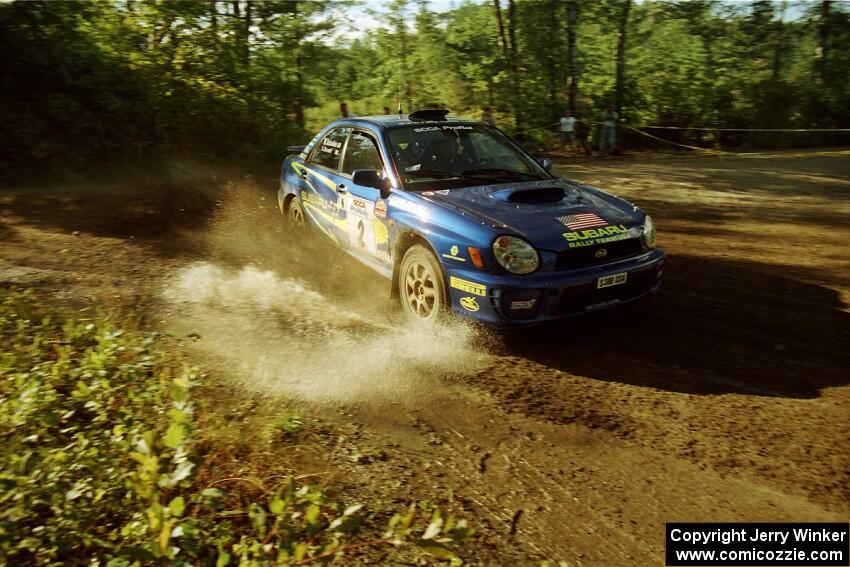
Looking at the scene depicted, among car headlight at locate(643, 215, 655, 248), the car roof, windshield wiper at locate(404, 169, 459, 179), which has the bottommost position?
car headlight at locate(643, 215, 655, 248)

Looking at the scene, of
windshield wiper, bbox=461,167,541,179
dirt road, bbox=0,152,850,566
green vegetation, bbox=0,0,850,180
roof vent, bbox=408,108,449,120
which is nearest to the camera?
dirt road, bbox=0,152,850,566

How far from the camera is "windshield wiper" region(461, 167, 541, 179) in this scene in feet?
18.0

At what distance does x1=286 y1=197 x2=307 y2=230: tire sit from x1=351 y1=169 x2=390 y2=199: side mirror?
6.46ft

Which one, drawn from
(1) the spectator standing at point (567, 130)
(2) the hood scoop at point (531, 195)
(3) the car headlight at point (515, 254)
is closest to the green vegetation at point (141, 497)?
(3) the car headlight at point (515, 254)

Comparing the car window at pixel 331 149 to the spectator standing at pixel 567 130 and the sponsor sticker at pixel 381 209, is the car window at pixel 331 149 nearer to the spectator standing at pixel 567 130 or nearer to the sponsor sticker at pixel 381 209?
the sponsor sticker at pixel 381 209

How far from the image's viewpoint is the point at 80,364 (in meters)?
4.35

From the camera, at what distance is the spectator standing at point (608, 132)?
1942 cm

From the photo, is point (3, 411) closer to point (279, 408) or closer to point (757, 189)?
point (279, 408)

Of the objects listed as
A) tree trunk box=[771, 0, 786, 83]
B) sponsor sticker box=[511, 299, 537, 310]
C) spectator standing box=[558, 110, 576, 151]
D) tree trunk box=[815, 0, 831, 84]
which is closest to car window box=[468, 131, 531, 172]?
sponsor sticker box=[511, 299, 537, 310]

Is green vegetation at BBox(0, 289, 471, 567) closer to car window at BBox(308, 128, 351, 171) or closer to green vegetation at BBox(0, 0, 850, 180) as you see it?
car window at BBox(308, 128, 351, 171)

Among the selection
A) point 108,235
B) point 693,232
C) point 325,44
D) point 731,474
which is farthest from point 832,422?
point 325,44

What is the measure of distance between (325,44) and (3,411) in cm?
1861

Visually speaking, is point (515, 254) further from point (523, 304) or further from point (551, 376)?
point (551, 376)

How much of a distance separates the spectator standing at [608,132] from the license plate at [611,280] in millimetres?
16143
